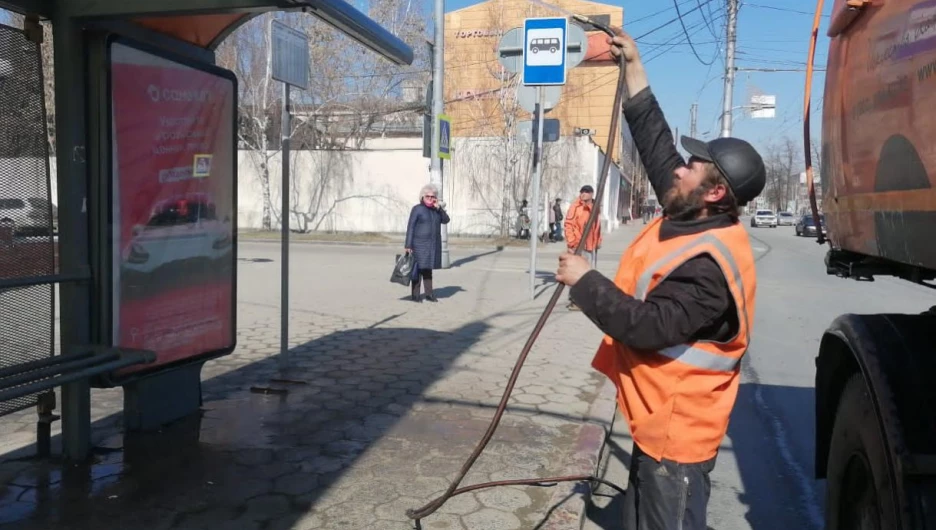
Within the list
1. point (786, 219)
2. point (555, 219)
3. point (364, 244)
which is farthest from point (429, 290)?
point (786, 219)

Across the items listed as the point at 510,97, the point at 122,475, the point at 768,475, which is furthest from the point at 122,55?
the point at 510,97

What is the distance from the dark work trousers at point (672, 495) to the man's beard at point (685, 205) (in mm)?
812

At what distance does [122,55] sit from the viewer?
13.2ft

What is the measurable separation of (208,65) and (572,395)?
3686mm

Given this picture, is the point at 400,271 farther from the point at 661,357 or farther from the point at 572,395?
the point at 661,357

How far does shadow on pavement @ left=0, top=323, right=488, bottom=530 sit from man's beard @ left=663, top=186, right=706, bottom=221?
7.05 feet

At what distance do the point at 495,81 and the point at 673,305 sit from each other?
29.6 m

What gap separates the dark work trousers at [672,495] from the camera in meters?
2.42

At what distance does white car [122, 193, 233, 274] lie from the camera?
435 centimetres

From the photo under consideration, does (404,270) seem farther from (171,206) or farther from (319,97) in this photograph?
(319,97)

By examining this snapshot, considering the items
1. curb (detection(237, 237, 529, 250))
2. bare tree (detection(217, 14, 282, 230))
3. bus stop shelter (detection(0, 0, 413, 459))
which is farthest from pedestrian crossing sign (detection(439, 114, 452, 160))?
bare tree (detection(217, 14, 282, 230))

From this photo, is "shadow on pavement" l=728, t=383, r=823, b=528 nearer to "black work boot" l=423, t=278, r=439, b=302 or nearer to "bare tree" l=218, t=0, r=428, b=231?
"black work boot" l=423, t=278, r=439, b=302

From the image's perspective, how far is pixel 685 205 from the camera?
245 cm

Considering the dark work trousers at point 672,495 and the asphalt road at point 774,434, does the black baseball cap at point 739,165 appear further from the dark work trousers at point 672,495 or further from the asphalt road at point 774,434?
the asphalt road at point 774,434
